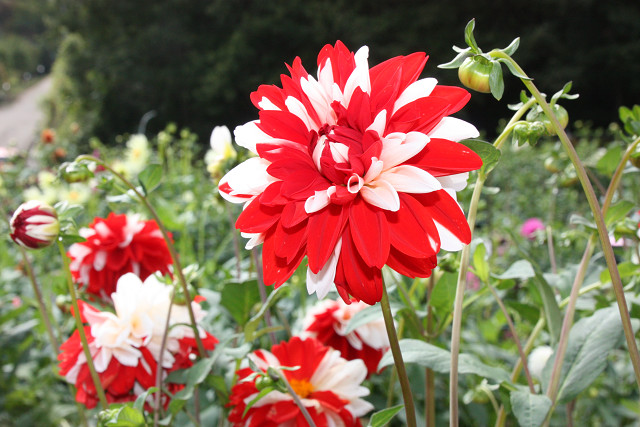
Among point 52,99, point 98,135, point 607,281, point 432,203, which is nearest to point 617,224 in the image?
point 607,281

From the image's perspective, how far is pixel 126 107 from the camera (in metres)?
8.70

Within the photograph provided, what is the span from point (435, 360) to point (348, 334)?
0.45 ft

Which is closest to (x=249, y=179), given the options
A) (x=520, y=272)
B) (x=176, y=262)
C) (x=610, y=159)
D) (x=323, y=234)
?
(x=323, y=234)

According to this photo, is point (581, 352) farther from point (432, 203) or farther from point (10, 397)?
point (10, 397)

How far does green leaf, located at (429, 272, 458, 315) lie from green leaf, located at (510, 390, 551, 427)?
0.38 feet

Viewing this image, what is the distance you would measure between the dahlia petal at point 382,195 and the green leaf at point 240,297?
276 millimetres

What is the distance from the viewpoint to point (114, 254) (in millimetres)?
547

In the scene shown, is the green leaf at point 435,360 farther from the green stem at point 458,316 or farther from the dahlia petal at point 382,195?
the dahlia petal at point 382,195

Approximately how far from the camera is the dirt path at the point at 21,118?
10859 mm

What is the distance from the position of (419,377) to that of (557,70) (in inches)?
319

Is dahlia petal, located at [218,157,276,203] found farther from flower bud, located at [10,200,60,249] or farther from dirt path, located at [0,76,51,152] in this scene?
dirt path, located at [0,76,51,152]

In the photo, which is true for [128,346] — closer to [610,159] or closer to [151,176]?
[151,176]

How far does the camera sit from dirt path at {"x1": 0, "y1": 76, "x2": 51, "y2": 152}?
1086 cm

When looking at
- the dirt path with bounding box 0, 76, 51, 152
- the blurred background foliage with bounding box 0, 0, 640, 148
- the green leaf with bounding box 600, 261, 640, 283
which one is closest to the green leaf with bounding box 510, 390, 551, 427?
the green leaf with bounding box 600, 261, 640, 283
